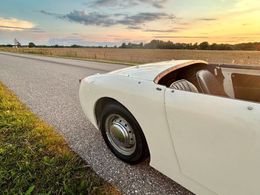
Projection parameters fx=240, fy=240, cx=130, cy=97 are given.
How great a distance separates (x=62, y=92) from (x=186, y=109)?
5.33 m

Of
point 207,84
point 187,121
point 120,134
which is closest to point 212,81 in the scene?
point 207,84

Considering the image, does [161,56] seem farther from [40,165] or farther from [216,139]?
[216,139]

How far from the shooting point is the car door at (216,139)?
1.47m

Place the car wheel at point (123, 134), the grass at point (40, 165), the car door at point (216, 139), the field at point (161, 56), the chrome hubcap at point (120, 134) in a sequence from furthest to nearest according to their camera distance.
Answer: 1. the field at point (161, 56)
2. the chrome hubcap at point (120, 134)
3. the car wheel at point (123, 134)
4. the grass at point (40, 165)
5. the car door at point (216, 139)

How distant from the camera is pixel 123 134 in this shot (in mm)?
2674

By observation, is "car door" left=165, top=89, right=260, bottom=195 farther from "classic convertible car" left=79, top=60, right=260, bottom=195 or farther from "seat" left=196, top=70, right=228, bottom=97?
"seat" left=196, top=70, right=228, bottom=97

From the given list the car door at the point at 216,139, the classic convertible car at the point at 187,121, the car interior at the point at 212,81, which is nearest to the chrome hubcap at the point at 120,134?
the classic convertible car at the point at 187,121

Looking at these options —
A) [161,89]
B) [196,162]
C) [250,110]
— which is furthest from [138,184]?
[250,110]

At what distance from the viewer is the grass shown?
2.38 m

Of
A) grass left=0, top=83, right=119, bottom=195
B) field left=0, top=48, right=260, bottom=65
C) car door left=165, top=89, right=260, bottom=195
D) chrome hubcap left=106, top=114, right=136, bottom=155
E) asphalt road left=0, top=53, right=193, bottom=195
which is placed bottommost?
field left=0, top=48, right=260, bottom=65

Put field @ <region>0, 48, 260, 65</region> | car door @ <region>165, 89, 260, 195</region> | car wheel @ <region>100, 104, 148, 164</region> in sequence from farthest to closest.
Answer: field @ <region>0, 48, 260, 65</region> < car wheel @ <region>100, 104, 148, 164</region> < car door @ <region>165, 89, 260, 195</region>

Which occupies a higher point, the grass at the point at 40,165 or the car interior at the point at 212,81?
the car interior at the point at 212,81

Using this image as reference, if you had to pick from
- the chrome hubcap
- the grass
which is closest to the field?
the chrome hubcap

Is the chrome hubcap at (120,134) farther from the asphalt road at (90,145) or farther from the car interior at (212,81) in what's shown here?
the car interior at (212,81)
